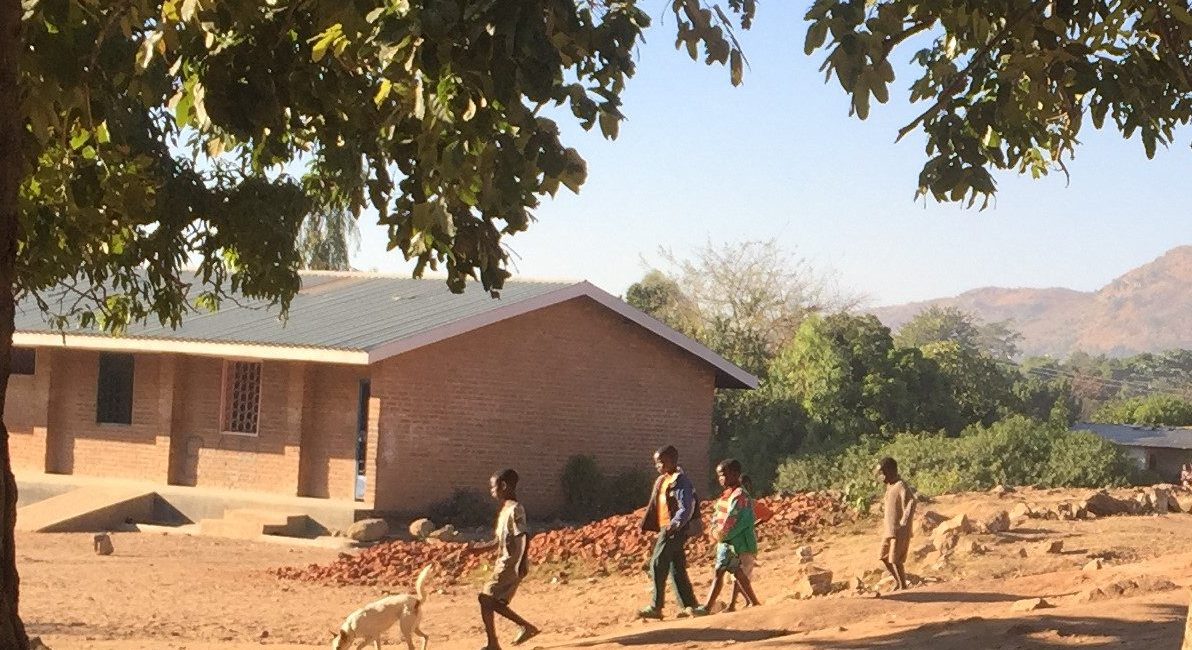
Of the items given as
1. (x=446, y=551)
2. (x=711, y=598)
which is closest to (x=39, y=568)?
(x=446, y=551)

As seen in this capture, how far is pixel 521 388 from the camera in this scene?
26.1 meters

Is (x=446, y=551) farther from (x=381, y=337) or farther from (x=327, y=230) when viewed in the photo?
(x=327, y=230)

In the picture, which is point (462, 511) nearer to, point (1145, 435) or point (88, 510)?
point (88, 510)

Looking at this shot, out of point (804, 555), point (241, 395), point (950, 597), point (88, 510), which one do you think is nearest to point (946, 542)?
point (804, 555)

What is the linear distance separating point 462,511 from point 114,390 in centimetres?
745

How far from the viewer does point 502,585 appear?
12.3 meters

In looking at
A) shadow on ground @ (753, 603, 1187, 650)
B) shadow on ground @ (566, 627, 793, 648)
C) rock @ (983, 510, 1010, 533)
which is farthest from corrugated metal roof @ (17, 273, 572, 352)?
shadow on ground @ (753, 603, 1187, 650)

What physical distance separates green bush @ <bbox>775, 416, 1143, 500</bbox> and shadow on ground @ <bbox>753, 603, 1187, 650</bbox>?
13.9m

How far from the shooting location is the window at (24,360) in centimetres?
2891

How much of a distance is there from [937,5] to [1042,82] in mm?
754

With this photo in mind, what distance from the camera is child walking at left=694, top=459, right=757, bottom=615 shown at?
1386 cm

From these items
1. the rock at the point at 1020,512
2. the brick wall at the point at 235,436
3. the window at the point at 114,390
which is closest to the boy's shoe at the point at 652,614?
the rock at the point at 1020,512

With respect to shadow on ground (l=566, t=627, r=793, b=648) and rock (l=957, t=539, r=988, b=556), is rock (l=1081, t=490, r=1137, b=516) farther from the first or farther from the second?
shadow on ground (l=566, t=627, r=793, b=648)

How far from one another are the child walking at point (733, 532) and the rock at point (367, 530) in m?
10.2
